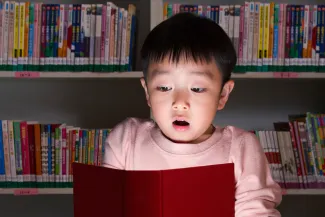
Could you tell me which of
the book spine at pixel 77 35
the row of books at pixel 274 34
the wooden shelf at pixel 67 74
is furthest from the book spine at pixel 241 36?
the book spine at pixel 77 35

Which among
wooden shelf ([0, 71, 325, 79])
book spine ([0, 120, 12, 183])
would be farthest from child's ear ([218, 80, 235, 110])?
book spine ([0, 120, 12, 183])

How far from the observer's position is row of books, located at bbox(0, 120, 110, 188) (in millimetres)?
2141

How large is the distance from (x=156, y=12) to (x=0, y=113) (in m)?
0.88

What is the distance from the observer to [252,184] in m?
1.14

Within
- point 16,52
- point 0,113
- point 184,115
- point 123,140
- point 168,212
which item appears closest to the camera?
point 168,212

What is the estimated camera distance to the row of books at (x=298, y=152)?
7.06 feet

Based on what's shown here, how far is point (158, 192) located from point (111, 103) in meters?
1.60

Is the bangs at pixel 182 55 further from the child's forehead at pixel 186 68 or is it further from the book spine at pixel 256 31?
the book spine at pixel 256 31

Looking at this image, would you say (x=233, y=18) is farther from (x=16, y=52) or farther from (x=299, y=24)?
(x=16, y=52)

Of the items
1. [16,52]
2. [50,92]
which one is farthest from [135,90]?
[16,52]

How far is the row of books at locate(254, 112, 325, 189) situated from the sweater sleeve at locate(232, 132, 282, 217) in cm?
98

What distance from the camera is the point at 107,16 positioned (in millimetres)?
2115

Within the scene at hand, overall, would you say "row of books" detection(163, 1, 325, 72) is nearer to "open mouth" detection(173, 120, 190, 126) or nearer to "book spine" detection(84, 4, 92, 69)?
"book spine" detection(84, 4, 92, 69)

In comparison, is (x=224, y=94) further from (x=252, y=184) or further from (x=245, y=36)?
(x=245, y=36)
